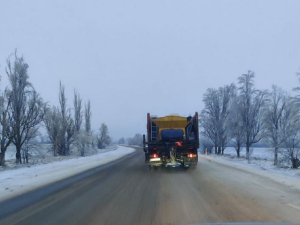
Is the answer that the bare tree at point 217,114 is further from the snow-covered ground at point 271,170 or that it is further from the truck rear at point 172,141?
the truck rear at point 172,141

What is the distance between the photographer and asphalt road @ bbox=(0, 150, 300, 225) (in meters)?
7.25

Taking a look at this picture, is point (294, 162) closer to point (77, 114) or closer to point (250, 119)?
point (250, 119)

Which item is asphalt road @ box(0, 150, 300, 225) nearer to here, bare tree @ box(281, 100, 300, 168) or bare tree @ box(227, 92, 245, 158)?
bare tree @ box(281, 100, 300, 168)

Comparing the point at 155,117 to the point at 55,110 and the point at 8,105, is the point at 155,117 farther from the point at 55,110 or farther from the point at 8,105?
the point at 55,110

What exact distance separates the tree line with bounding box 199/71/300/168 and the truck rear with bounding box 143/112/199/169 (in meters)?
6.67

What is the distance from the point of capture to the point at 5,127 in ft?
88.1

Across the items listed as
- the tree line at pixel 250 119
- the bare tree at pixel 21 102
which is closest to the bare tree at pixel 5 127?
the bare tree at pixel 21 102

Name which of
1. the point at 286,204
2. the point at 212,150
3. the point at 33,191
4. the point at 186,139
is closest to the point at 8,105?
the point at 186,139

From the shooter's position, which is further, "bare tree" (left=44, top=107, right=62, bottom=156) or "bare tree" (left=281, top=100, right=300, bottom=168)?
"bare tree" (left=44, top=107, right=62, bottom=156)

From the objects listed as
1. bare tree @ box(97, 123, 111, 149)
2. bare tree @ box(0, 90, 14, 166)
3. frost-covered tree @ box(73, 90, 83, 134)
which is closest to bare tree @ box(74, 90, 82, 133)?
frost-covered tree @ box(73, 90, 83, 134)

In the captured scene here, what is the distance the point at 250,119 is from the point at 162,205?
Answer: 96.5 ft

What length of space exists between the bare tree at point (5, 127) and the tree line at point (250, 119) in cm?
2090

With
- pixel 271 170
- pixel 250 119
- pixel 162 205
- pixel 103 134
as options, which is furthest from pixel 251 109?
pixel 103 134

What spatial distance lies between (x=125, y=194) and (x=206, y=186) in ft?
11.0
